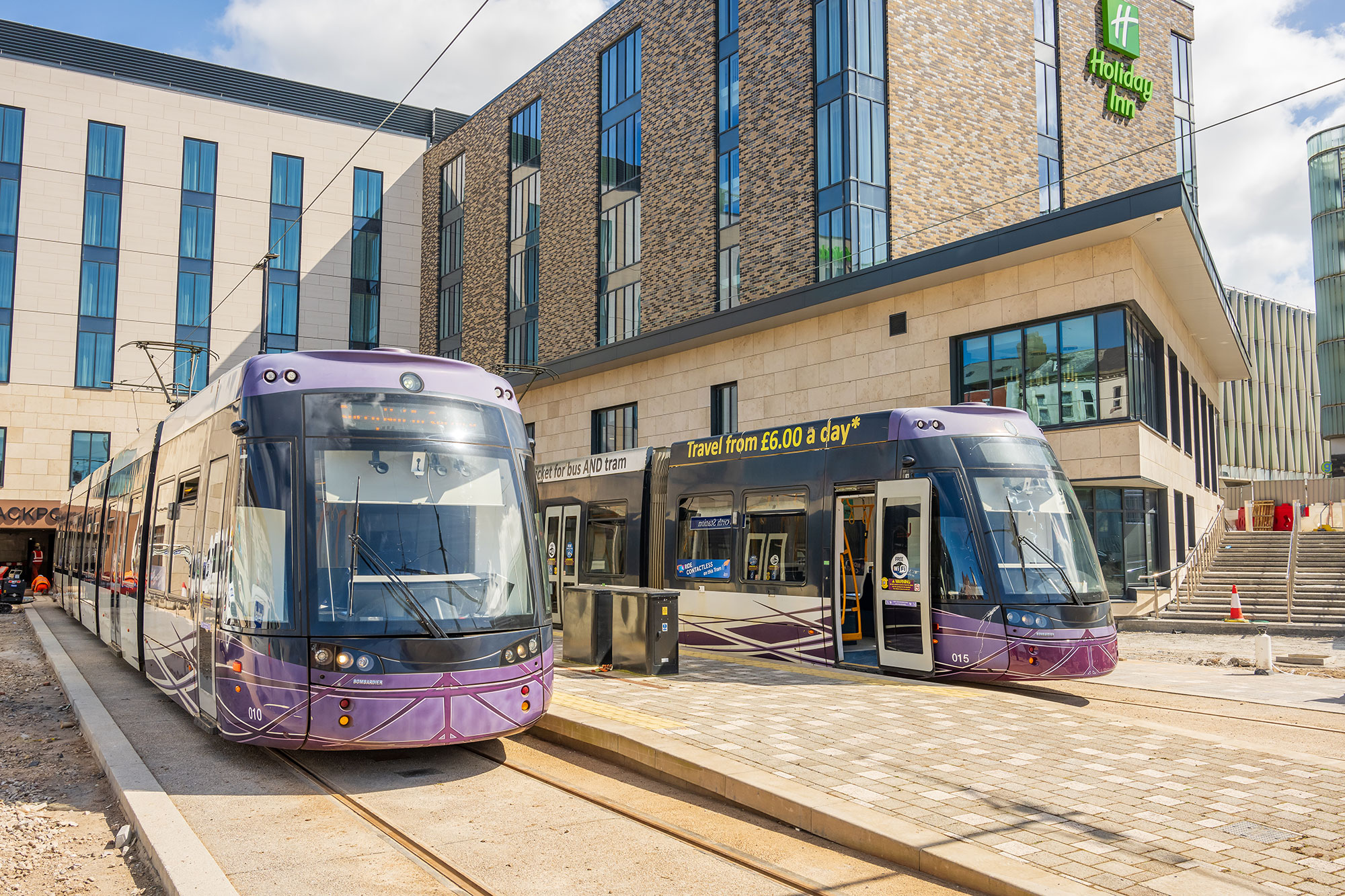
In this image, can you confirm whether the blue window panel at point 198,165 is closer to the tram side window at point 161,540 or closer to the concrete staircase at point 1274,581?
the tram side window at point 161,540

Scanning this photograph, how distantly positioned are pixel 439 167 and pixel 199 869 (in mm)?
48812

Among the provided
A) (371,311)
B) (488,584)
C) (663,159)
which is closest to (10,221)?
(371,311)

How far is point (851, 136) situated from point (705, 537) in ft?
51.8

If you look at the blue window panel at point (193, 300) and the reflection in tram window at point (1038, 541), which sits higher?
the blue window panel at point (193, 300)

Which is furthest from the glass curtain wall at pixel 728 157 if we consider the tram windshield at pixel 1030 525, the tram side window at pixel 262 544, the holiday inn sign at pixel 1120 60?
the tram side window at pixel 262 544

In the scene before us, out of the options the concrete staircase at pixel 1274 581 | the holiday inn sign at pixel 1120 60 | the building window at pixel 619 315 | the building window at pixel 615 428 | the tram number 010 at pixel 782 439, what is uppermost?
the holiday inn sign at pixel 1120 60

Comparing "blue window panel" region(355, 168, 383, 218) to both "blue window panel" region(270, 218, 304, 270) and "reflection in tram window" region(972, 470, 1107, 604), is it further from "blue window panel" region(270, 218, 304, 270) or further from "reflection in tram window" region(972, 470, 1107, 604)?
"reflection in tram window" region(972, 470, 1107, 604)

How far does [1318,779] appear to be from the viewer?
680 cm

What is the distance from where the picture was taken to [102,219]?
45.5 m

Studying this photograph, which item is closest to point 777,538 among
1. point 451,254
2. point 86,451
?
point 451,254

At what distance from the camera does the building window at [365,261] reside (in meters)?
50.9

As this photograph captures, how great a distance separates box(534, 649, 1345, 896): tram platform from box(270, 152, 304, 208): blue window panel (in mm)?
46034

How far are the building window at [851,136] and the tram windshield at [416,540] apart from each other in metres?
20.1

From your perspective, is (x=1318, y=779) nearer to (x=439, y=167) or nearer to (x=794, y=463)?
(x=794, y=463)
